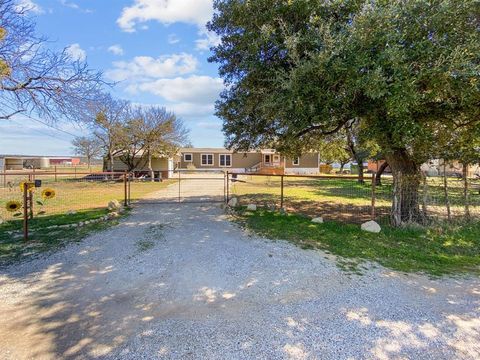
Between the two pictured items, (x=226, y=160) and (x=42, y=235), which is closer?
(x=42, y=235)

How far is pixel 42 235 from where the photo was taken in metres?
6.27

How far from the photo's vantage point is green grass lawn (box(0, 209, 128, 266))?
518 cm

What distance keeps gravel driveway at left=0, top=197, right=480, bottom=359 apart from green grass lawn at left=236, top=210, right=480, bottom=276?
1.58 ft

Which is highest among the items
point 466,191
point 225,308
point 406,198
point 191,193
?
point 466,191

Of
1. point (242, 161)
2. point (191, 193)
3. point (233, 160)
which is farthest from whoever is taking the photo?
point (233, 160)

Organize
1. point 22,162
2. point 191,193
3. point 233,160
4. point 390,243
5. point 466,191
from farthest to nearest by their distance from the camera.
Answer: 1. point 233,160
2. point 22,162
3. point 191,193
4. point 466,191
5. point 390,243

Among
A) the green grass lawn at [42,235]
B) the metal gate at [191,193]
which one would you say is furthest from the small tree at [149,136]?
the green grass lawn at [42,235]

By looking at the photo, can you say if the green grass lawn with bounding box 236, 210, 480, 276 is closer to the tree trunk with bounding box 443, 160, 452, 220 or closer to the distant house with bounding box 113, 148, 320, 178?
the tree trunk with bounding box 443, 160, 452, 220

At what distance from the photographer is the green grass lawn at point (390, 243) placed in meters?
4.79

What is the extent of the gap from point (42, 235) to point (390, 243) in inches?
290

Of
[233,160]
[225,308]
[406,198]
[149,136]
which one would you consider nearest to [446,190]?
[406,198]

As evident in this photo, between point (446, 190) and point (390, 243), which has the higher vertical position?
point (446, 190)

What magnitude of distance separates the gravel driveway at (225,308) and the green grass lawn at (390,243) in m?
0.48

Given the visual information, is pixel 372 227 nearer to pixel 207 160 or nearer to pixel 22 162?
pixel 207 160
